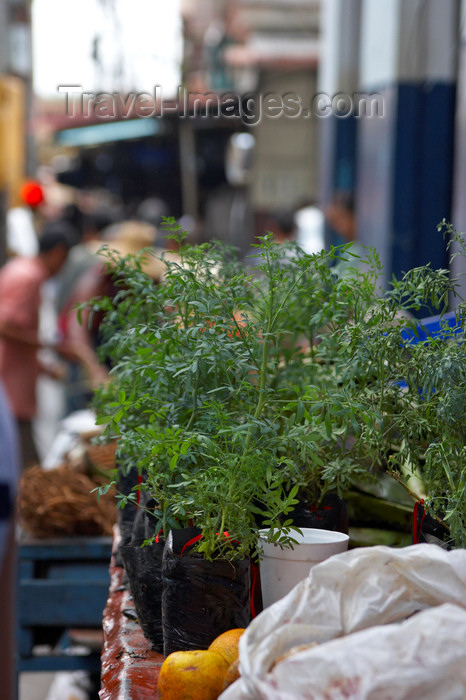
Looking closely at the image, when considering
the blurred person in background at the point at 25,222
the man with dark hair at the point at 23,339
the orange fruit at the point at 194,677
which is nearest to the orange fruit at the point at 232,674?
the orange fruit at the point at 194,677

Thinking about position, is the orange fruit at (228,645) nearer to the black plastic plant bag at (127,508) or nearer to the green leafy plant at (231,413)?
the green leafy plant at (231,413)

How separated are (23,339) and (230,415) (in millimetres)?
4405

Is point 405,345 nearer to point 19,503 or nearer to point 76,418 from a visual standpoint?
point 19,503

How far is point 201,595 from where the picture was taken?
1.59m

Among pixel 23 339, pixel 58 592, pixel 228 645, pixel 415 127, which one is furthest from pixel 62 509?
pixel 415 127

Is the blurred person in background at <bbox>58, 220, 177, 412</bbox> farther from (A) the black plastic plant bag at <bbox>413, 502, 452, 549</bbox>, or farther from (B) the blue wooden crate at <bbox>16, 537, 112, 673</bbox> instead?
(A) the black plastic plant bag at <bbox>413, 502, 452, 549</bbox>

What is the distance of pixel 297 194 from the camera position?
1327 centimetres

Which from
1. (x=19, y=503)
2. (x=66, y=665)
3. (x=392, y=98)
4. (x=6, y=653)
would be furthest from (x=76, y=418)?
(x=392, y=98)

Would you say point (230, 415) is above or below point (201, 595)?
above

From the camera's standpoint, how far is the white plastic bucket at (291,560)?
1661 mm

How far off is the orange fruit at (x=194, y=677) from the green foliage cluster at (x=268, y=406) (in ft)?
0.64

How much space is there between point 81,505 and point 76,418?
1.74m

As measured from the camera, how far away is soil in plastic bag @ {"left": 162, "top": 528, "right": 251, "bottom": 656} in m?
1.58

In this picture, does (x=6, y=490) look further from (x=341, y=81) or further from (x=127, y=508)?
(x=341, y=81)
